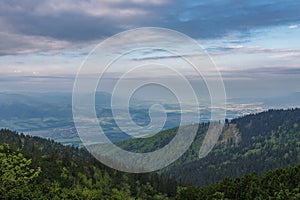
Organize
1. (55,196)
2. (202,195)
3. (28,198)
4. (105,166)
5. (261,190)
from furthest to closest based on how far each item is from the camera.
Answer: (105,166), (202,195), (261,190), (55,196), (28,198)

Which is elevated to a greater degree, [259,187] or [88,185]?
[259,187]

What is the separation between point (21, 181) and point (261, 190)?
41.1m

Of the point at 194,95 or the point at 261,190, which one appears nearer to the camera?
the point at 194,95

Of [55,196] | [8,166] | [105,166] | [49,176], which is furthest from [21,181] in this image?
[105,166]

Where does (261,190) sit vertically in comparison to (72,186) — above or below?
above

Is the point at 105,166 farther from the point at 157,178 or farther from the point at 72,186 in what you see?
the point at 72,186

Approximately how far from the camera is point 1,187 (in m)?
40.1

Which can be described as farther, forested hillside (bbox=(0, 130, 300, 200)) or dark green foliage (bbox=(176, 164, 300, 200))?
dark green foliage (bbox=(176, 164, 300, 200))

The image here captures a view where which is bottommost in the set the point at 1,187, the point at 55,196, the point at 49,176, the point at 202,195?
the point at 49,176

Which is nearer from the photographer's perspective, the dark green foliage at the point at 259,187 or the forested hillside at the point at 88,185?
the forested hillside at the point at 88,185

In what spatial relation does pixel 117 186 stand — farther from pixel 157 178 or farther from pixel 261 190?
pixel 261 190

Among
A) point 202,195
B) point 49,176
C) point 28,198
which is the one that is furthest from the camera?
point 49,176

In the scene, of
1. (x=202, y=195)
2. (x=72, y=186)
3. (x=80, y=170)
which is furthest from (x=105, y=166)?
(x=202, y=195)

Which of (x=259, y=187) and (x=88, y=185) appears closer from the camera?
(x=259, y=187)
